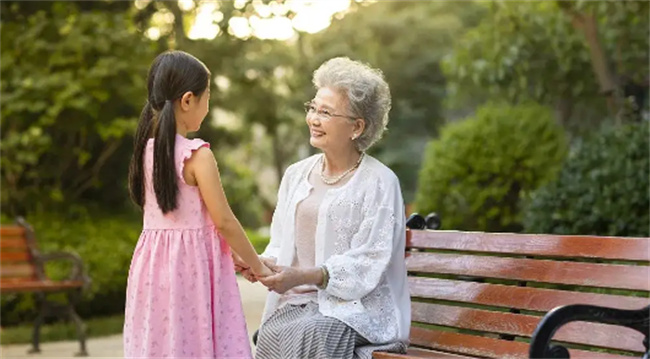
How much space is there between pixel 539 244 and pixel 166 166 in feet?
4.76

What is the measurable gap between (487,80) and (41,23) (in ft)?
14.5

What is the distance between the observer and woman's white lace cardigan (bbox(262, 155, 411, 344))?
14.1ft

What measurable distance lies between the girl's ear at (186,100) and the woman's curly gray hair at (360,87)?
653 mm

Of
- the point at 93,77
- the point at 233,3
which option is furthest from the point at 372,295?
the point at 93,77

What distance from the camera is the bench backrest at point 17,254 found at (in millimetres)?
8883

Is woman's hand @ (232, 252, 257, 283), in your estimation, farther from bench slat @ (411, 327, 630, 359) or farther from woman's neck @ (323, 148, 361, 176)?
bench slat @ (411, 327, 630, 359)

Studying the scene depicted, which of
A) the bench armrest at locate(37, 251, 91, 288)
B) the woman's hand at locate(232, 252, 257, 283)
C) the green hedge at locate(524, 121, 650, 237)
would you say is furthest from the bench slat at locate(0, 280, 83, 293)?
the woman's hand at locate(232, 252, 257, 283)

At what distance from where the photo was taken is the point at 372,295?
14.4 ft

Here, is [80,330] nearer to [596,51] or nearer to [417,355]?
[417,355]

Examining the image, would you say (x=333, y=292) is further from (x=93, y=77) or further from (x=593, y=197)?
(x=93, y=77)

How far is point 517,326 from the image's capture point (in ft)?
14.6

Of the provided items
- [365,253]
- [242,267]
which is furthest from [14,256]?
[365,253]

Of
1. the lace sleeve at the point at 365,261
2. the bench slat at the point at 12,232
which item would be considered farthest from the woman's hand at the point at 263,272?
the bench slat at the point at 12,232

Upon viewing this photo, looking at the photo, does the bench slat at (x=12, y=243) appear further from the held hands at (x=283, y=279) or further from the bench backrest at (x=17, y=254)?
the held hands at (x=283, y=279)
